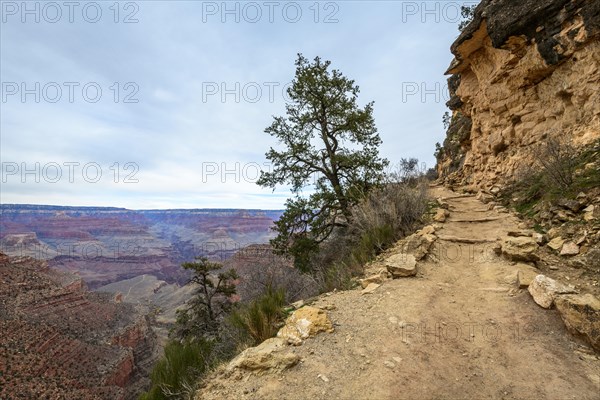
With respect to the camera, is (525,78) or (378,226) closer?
(378,226)

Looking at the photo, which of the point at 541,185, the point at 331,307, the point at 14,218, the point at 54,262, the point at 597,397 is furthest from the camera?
the point at 14,218

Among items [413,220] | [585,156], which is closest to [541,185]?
[585,156]

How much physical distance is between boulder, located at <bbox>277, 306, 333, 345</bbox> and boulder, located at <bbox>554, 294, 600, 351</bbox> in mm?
2703

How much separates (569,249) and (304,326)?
14.8ft

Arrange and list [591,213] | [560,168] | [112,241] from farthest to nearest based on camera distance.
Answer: [112,241], [560,168], [591,213]

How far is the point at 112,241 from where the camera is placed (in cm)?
14600

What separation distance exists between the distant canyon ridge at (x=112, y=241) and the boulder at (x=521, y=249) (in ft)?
233

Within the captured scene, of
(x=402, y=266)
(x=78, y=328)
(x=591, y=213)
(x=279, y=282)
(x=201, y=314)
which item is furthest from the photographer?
(x=78, y=328)

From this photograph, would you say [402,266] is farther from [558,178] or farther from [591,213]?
[558,178]

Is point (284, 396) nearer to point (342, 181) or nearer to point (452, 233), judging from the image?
point (452, 233)

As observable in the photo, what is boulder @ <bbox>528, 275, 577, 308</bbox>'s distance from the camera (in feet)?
11.4

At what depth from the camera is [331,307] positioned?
13.4ft

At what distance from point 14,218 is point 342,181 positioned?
739 feet

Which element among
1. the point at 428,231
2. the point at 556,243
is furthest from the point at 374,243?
the point at 556,243
